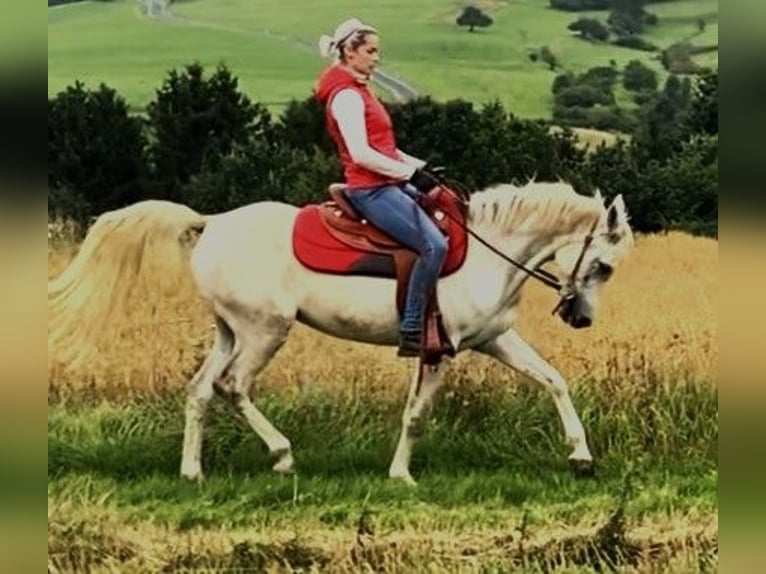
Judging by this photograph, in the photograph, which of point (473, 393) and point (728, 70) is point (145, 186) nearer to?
point (473, 393)

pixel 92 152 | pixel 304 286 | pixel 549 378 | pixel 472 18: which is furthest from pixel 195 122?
pixel 549 378

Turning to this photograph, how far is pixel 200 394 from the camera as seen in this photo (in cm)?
485

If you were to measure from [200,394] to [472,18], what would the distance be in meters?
1.30

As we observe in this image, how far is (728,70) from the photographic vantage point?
4102 mm

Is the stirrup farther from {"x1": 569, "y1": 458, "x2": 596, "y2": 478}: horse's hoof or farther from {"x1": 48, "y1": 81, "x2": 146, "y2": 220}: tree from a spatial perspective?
{"x1": 48, "y1": 81, "x2": 146, "y2": 220}: tree

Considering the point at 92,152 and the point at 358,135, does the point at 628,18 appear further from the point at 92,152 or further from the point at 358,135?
the point at 92,152

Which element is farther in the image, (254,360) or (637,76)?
(637,76)

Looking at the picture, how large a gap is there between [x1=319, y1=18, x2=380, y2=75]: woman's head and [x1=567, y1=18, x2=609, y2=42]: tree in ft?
1.93

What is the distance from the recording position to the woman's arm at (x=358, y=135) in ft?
15.4

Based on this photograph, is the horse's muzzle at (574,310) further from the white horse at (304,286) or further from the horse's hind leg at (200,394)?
the horse's hind leg at (200,394)

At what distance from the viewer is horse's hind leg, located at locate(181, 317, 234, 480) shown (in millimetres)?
4855

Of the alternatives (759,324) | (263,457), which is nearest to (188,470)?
(263,457)

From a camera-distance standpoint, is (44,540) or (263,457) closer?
(44,540)

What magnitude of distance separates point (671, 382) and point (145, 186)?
1599 mm
